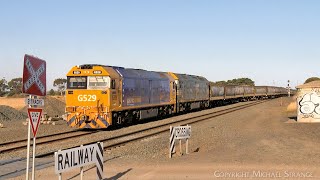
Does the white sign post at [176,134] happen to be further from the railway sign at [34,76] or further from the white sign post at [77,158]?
the railway sign at [34,76]

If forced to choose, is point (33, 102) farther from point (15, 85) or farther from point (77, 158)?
point (15, 85)

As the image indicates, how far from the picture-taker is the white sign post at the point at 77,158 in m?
8.30

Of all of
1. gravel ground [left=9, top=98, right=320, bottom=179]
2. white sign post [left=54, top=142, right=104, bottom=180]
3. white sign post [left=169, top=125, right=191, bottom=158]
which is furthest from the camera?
white sign post [left=169, top=125, right=191, bottom=158]

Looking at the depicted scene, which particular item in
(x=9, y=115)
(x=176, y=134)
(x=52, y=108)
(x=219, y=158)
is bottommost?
(x=219, y=158)

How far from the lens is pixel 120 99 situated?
2697cm

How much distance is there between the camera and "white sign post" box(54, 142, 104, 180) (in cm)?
830

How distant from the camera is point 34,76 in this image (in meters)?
8.43

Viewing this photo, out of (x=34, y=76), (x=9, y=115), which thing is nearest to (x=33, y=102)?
(x=34, y=76)

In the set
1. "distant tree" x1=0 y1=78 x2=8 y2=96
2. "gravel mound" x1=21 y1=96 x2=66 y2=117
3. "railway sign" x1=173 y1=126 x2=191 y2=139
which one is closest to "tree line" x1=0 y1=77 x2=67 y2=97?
"distant tree" x1=0 y1=78 x2=8 y2=96

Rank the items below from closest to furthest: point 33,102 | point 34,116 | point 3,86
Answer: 1. point 34,116
2. point 33,102
3. point 3,86

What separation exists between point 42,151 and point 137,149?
3.94 meters

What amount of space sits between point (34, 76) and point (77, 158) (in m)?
1.94

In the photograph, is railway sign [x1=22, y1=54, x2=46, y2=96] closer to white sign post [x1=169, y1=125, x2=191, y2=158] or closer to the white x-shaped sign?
the white x-shaped sign

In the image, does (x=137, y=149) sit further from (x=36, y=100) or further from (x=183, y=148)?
(x=36, y=100)
